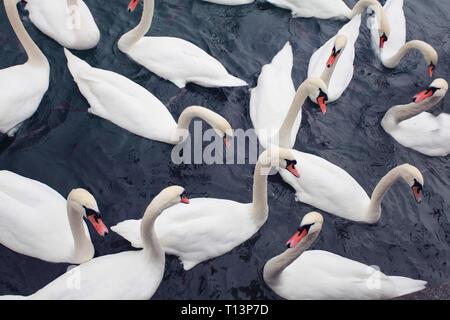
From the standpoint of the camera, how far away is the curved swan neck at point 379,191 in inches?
257

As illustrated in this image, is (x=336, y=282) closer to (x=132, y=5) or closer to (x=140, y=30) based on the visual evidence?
(x=140, y=30)

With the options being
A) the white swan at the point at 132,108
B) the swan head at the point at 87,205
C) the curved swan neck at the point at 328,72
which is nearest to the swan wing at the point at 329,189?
the curved swan neck at the point at 328,72

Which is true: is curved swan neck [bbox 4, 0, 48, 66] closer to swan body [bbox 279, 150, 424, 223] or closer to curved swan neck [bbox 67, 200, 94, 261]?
curved swan neck [bbox 67, 200, 94, 261]

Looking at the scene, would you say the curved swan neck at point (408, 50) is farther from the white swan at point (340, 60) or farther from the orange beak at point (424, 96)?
the orange beak at point (424, 96)

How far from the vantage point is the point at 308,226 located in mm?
5555

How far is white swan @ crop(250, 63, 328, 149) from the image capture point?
23.1 ft

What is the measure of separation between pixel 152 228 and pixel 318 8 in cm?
508

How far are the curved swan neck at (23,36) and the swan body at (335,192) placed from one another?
134 inches

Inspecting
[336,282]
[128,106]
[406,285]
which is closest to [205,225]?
[336,282]
